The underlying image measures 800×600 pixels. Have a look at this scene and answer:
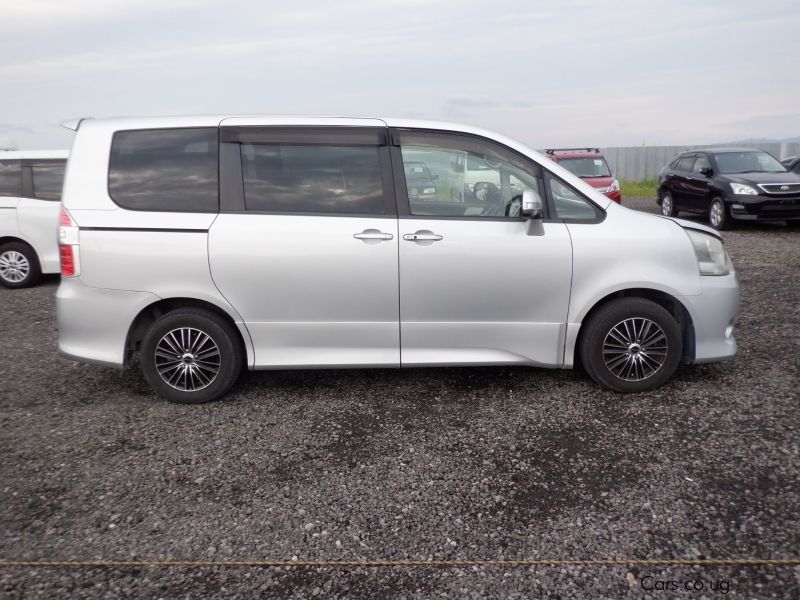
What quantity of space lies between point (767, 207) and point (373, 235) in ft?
35.4

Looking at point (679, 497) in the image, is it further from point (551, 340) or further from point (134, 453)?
point (134, 453)

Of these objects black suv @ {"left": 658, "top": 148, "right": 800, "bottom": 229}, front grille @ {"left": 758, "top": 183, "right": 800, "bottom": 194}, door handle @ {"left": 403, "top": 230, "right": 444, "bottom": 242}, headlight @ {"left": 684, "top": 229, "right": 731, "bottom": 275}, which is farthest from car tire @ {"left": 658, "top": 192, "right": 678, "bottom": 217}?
door handle @ {"left": 403, "top": 230, "right": 444, "bottom": 242}

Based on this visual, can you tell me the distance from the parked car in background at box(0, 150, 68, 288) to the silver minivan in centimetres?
547

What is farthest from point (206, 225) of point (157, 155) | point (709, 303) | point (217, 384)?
point (709, 303)

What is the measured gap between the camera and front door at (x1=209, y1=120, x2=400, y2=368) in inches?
161

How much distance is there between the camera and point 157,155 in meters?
4.17

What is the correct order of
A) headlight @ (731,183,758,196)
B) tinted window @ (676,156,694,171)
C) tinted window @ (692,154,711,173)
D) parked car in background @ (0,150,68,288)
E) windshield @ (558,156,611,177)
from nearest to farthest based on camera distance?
parked car in background @ (0,150,68,288) → headlight @ (731,183,758,196) → tinted window @ (692,154,711,173) → tinted window @ (676,156,694,171) → windshield @ (558,156,611,177)

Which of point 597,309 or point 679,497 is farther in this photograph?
point 597,309

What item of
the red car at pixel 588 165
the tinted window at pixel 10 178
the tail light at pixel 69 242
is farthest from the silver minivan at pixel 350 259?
the red car at pixel 588 165

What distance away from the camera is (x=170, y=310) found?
14.2ft

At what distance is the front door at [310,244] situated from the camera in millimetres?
4082

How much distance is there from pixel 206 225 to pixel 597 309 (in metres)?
2.64

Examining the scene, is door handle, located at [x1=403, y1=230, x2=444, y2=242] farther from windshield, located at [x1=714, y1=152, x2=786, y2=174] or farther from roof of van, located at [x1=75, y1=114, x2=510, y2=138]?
windshield, located at [x1=714, y1=152, x2=786, y2=174]

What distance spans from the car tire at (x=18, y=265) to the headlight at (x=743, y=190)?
12165 millimetres
